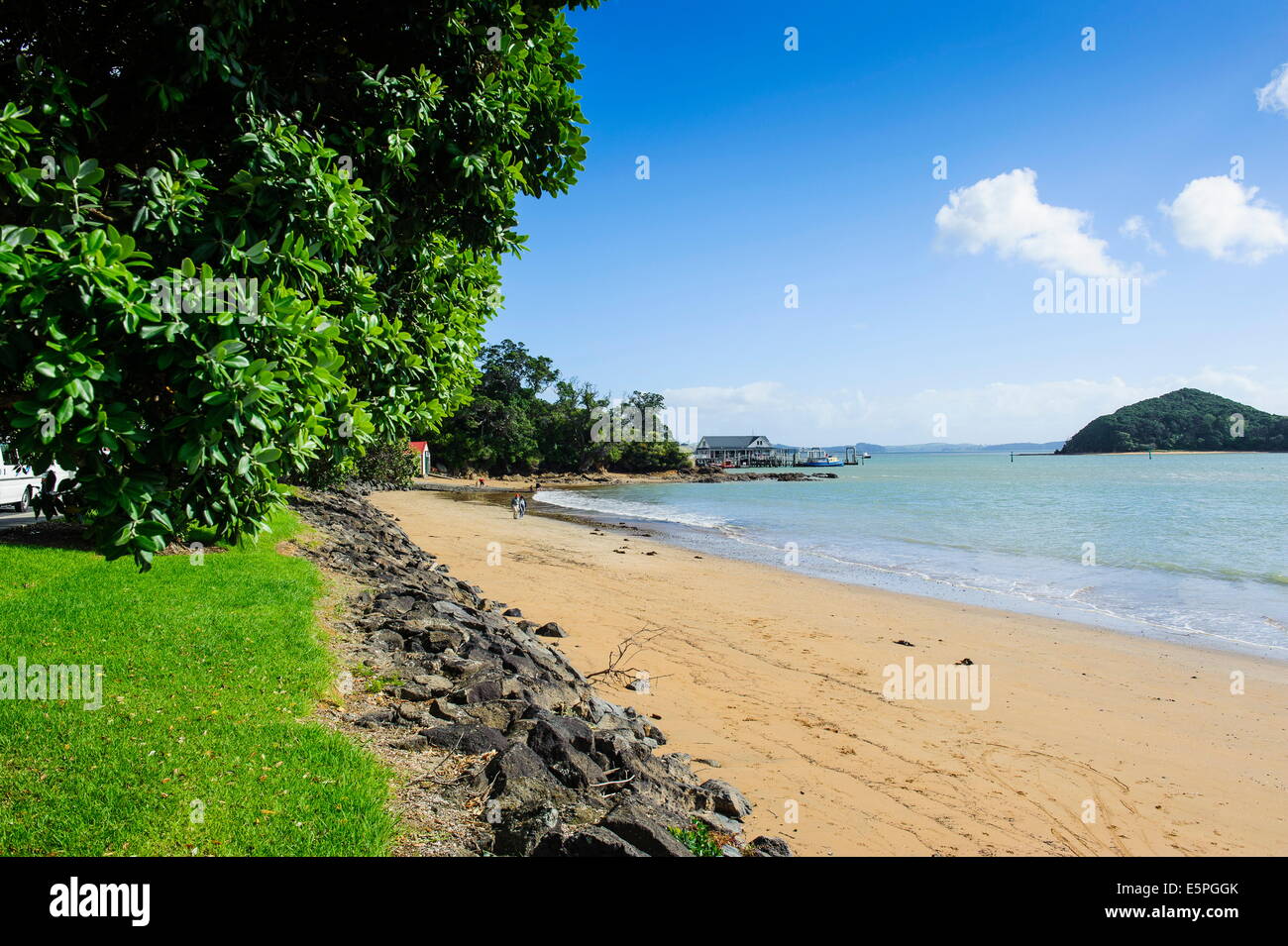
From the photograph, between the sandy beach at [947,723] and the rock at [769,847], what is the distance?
2.07ft

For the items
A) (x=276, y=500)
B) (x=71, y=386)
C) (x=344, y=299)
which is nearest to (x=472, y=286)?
(x=344, y=299)

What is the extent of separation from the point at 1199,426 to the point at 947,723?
192699 mm

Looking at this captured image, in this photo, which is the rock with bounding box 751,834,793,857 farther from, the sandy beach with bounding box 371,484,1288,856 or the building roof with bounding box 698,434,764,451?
the building roof with bounding box 698,434,764,451

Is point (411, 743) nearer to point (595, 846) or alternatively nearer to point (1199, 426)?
point (595, 846)

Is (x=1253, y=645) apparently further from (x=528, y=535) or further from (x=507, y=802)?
(x=528, y=535)

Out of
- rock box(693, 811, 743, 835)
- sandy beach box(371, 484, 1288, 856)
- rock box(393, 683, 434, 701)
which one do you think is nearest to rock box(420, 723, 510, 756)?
rock box(393, 683, 434, 701)

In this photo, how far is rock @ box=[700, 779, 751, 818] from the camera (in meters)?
6.57

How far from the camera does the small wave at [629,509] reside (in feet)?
148

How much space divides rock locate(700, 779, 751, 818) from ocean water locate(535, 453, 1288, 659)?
14.3 meters

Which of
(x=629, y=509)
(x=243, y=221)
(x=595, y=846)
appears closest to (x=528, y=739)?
(x=595, y=846)

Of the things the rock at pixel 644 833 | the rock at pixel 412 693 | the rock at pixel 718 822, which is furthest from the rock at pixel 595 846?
the rock at pixel 412 693

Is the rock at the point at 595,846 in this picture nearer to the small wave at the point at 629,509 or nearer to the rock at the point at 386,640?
the rock at the point at 386,640

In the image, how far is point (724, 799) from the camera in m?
6.67
